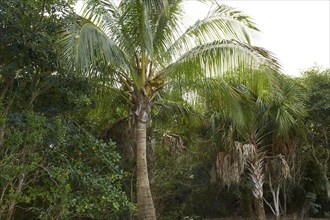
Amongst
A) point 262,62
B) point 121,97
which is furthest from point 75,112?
point 262,62

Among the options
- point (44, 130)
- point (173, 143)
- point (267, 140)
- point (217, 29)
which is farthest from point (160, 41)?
point (267, 140)

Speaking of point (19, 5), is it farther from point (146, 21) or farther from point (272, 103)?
point (272, 103)

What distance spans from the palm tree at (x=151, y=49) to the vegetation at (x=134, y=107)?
0.02 meters

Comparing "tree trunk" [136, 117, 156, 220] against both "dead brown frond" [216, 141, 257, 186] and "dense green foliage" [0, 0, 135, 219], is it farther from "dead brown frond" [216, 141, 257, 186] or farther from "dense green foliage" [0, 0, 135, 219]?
"dead brown frond" [216, 141, 257, 186]

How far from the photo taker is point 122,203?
7.13 m

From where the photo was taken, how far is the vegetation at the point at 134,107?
6523 mm

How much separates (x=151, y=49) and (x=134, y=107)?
154cm

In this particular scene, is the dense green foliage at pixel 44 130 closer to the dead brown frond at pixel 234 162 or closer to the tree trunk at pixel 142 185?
the tree trunk at pixel 142 185

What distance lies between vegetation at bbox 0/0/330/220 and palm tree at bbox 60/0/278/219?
0.02 metres

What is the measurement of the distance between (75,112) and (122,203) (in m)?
2.04

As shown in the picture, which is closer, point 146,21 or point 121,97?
point 146,21

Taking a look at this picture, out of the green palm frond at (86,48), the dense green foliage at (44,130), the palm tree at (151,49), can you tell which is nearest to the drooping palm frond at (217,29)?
the palm tree at (151,49)

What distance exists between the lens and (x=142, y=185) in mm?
8094

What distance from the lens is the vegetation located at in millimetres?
6523
